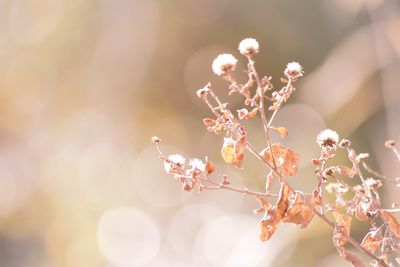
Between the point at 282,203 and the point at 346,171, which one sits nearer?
the point at 282,203

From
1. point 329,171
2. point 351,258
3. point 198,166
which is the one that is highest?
point 198,166

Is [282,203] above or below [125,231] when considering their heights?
below

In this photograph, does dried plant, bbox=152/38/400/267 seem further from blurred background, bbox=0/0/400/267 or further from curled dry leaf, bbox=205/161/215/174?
blurred background, bbox=0/0/400/267

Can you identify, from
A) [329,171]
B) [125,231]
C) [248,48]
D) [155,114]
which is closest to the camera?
[248,48]

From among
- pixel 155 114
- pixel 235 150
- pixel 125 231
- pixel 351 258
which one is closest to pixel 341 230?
pixel 351 258

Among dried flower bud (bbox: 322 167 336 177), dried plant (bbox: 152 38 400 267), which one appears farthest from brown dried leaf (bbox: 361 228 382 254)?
dried flower bud (bbox: 322 167 336 177)

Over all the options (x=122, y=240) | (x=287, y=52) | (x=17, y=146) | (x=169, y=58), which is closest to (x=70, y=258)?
(x=122, y=240)

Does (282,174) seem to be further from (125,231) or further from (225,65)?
(125,231)
